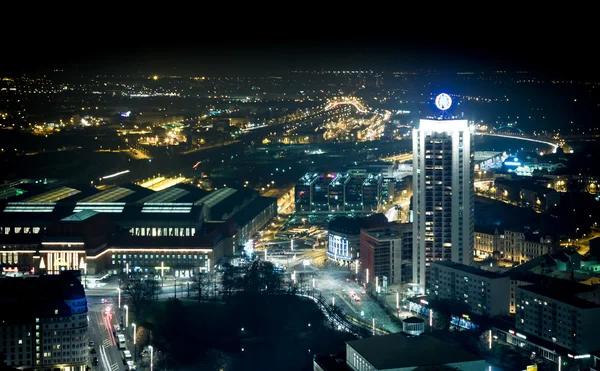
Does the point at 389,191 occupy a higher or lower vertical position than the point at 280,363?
higher

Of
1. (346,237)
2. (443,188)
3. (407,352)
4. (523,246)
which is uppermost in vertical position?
(443,188)

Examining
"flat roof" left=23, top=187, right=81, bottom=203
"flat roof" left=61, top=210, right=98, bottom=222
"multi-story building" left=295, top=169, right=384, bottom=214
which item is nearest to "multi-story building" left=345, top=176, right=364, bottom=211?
"multi-story building" left=295, top=169, right=384, bottom=214

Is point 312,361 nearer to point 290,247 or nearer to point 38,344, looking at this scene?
point 38,344

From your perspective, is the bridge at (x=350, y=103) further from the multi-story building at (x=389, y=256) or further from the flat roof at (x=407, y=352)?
the flat roof at (x=407, y=352)

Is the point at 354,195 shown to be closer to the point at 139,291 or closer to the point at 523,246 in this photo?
the point at 523,246

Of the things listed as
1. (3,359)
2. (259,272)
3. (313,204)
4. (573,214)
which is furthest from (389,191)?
(3,359)

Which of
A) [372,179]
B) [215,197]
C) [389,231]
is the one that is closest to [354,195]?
[372,179]

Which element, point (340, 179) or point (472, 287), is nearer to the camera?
point (472, 287)

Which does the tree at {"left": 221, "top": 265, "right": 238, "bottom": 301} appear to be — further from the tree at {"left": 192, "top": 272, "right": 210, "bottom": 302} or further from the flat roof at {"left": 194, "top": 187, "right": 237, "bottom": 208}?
the flat roof at {"left": 194, "top": 187, "right": 237, "bottom": 208}
